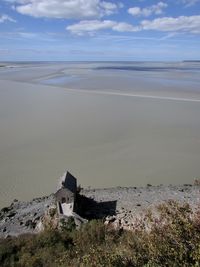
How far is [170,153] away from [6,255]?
18.9 metres

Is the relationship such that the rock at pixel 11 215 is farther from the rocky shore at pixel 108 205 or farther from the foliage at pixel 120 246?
the foliage at pixel 120 246

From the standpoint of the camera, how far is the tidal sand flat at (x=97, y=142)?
25844 millimetres

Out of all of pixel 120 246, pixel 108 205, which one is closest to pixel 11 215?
pixel 108 205

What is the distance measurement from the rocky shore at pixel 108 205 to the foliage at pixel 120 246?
274cm

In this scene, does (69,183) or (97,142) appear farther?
(97,142)

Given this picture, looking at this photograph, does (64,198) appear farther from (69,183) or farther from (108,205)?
(108,205)

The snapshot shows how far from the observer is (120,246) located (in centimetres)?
1162

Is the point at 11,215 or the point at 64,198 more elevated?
the point at 64,198

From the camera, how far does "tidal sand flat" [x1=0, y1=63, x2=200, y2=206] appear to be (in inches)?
1017

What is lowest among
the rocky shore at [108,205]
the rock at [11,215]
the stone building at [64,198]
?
the rock at [11,215]

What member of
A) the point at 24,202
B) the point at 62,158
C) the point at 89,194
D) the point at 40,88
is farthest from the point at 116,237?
the point at 40,88

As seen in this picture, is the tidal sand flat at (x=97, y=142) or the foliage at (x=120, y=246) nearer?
the foliage at (x=120, y=246)

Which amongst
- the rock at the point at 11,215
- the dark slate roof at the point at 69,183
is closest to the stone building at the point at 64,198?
the dark slate roof at the point at 69,183

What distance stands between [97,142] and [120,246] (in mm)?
20889
